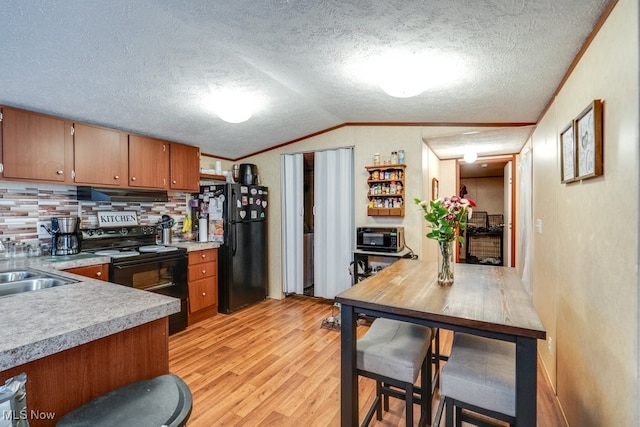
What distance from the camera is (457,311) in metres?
1.35

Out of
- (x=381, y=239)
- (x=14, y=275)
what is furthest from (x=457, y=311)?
(x=14, y=275)

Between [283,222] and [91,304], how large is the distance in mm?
3262

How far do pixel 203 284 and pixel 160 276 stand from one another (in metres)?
0.53

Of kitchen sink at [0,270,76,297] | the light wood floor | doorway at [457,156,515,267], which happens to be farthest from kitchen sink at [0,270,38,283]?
doorway at [457,156,515,267]

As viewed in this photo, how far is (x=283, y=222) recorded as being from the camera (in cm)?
443

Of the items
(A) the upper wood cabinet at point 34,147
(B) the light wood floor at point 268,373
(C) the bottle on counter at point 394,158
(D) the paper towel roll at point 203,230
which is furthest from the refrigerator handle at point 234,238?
(C) the bottle on counter at point 394,158

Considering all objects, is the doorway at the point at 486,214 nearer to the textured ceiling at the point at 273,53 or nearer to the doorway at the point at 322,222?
the doorway at the point at 322,222

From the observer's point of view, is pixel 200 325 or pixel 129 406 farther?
pixel 200 325

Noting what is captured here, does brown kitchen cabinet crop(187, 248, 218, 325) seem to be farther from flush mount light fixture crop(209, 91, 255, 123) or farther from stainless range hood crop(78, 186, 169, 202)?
flush mount light fixture crop(209, 91, 255, 123)

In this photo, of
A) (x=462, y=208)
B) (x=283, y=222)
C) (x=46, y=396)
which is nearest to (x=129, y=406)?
(x=46, y=396)

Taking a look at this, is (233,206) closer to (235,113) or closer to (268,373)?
(235,113)

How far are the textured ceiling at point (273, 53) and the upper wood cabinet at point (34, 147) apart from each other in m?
0.11

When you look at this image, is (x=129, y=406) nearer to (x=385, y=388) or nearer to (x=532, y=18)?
(x=385, y=388)

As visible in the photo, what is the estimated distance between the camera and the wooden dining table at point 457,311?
1.19 m
